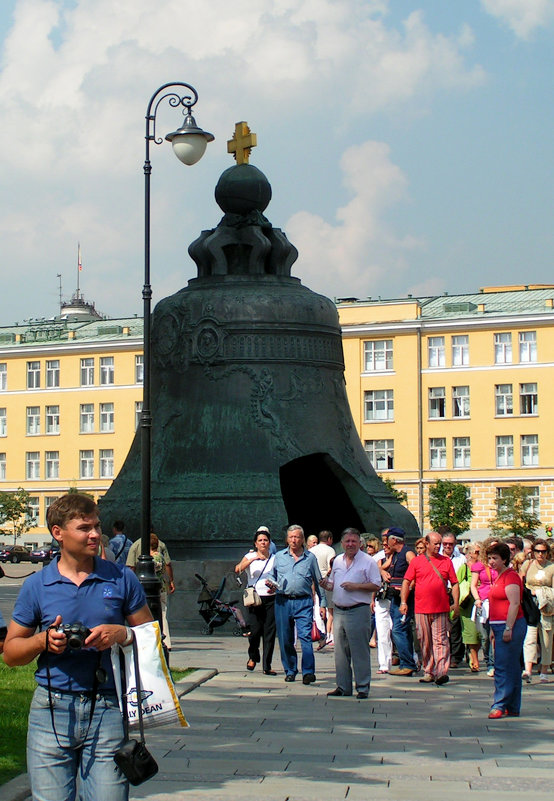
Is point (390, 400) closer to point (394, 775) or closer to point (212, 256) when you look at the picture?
point (212, 256)

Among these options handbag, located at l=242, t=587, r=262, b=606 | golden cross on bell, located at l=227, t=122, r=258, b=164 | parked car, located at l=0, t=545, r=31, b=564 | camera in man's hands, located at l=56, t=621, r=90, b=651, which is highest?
golden cross on bell, located at l=227, t=122, r=258, b=164

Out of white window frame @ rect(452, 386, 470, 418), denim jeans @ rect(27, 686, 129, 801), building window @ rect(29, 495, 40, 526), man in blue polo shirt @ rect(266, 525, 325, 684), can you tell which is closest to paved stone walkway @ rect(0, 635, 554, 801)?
man in blue polo shirt @ rect(266, 525, 325, 684)

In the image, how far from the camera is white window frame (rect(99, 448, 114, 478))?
70181mm

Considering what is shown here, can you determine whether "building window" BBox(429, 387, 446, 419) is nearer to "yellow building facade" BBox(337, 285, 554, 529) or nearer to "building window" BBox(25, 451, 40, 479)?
"yellow building facade" BBox(337, 285, 554, 529)

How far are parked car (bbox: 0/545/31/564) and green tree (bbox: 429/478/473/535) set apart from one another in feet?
55.7

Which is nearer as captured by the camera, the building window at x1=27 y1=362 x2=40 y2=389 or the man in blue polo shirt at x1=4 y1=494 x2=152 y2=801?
the man in blue polo shirt at x1=4 y1=494 x2=152 y2=801

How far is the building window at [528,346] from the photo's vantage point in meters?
63.5

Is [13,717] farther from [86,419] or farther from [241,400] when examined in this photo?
[86,419]

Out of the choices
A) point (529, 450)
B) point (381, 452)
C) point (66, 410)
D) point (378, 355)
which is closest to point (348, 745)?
point (529, 450)

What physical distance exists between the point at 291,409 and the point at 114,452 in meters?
→ 51.7

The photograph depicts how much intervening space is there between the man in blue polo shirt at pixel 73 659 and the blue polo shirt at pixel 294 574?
7.72 meters

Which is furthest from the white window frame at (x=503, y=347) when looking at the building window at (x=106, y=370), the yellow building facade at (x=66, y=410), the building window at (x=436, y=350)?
the building window at (x=106, y=370)

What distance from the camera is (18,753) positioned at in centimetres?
839

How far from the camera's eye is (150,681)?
5.45 m
